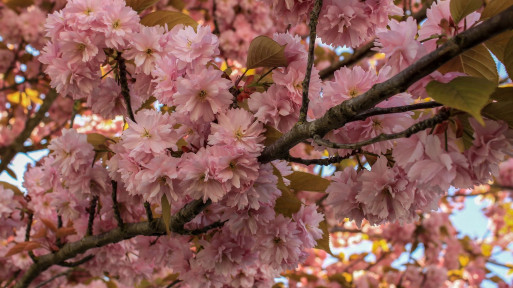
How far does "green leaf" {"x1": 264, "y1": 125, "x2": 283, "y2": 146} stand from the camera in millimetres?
1024

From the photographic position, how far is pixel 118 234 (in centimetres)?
150

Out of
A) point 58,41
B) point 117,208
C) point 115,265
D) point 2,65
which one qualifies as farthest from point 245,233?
point 2,65

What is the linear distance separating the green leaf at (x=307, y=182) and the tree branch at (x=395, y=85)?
0.30 metres

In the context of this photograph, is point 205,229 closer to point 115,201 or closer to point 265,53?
point 115,201

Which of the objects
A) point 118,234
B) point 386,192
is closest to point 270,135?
point 386,192

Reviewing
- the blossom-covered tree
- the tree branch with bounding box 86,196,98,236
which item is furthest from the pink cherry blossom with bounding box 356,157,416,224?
the tree branch with bounding box 86,196,98,236

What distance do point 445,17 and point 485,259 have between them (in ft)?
14.7

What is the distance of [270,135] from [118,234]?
756mm

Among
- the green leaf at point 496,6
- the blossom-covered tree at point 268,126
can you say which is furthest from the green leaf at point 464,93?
the green leaf at point 496,6

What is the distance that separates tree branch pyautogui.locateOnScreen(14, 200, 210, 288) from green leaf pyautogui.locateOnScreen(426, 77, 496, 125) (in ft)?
2.02

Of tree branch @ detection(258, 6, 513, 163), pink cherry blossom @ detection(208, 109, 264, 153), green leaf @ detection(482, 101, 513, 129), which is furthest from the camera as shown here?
pink cherry blossom @ detection(208, 109, 264, 153)

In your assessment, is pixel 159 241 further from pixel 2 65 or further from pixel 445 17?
pixel 2 65

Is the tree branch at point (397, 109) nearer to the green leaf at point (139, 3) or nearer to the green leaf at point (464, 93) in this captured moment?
the green leaf at point (464, 93)

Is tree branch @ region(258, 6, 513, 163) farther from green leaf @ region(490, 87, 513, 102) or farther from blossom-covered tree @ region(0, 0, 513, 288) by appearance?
green leaf @ region(490, 87, 513, 102)
